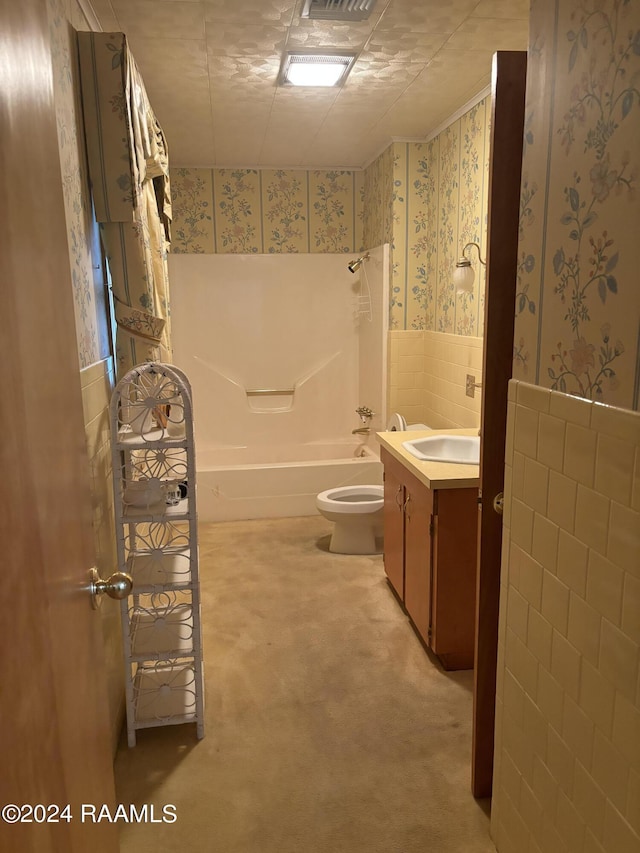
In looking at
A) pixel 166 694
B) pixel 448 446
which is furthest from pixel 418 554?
pixel 166 694

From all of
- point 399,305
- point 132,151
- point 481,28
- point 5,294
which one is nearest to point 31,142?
point 5,294

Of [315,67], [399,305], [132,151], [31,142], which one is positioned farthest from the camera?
[399,305]

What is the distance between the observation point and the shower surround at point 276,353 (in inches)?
199

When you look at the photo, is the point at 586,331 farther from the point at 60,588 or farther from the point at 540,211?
the point at 60,588

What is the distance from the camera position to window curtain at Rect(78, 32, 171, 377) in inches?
82.0

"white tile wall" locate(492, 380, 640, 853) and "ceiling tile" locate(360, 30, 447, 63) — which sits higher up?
"ceiling tile" locate(360, 30, 447, 63)

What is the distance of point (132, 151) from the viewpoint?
2.13 metres

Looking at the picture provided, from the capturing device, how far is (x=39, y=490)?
89cm

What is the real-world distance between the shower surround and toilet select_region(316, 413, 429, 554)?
0.77m

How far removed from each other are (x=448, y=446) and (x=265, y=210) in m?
2.85

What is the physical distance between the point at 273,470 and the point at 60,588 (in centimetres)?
357

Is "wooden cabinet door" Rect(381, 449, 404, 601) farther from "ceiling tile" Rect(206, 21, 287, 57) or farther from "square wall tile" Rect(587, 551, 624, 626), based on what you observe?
"ceiling tile" Rect(206, 21, 287, 57)

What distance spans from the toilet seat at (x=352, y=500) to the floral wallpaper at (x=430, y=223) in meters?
1.13

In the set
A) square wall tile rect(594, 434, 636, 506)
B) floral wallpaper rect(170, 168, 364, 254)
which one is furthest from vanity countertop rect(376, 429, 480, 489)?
floral wallpaper rect(170, 168, 364, 254)
